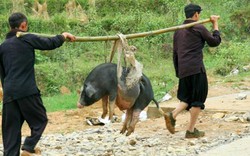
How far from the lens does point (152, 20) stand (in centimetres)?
2470

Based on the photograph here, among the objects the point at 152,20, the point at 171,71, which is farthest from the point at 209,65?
the point at 152,20

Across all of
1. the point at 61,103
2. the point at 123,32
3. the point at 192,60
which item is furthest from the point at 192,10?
the point at 123,32

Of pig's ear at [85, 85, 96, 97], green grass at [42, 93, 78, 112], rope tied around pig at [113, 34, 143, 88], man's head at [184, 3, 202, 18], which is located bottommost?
green grass at [42, 93, 78, 112]

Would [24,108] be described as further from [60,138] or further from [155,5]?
[155,5]

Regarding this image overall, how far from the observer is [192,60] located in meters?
8.18

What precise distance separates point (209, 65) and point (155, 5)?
12120 mm

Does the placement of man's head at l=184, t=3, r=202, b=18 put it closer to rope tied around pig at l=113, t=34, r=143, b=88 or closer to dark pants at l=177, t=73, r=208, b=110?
dark pants at l=177, t=73, r=208, b=110

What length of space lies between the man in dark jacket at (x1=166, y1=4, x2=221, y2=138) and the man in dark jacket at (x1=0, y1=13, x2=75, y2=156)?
2.03 meters

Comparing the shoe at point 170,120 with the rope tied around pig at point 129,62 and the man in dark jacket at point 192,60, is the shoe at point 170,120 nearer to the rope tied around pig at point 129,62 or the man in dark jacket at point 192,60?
the man in dark jacket at point 192,60

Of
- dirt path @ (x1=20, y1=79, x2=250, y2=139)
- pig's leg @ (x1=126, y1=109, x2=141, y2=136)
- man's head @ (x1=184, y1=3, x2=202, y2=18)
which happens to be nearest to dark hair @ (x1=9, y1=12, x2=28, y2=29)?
pig's leg @ (x1=126, y1=109, x2=141, y2=136)

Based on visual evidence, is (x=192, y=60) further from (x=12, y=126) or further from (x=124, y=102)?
(x=12, y=126)

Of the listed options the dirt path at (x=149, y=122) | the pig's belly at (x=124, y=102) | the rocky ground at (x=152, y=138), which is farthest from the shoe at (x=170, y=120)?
the pig's belly at (x=124, y=102)

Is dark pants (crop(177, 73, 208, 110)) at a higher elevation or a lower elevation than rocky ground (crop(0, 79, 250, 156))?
higher

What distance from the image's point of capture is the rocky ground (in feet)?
25.9
